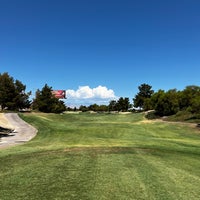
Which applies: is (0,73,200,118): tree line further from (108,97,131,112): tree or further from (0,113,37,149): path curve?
(108,97,131,112): tree

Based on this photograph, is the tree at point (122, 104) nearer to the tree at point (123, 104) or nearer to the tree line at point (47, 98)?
the tree at point (123, 104)

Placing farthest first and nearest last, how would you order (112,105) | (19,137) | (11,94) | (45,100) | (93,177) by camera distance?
(112,105) → (45,100) → (11,94) → (19,137) → (93,177)

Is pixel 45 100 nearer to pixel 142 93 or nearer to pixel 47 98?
pixel 47 98

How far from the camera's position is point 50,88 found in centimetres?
7975

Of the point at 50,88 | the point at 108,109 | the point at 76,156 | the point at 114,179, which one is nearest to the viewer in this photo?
the point at 114,179

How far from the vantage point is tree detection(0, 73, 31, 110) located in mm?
69125

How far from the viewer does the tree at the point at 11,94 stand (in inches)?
2721

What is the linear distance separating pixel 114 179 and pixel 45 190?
2.28 meters

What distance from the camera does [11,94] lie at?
228 ft

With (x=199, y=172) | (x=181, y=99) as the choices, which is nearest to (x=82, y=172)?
(x=199, y=172)

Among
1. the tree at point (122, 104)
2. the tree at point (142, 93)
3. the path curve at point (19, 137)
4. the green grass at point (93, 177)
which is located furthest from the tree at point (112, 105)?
the green grass at point (93, 177)

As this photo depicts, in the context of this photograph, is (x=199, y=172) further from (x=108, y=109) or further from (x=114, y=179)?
(x=108, y=109)

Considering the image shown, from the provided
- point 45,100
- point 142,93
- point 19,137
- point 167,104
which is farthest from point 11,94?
point 142,93

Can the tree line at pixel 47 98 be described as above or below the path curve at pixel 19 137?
above
